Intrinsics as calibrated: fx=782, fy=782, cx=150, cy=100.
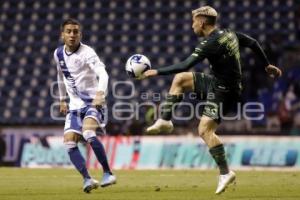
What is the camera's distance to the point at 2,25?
23.5 meters

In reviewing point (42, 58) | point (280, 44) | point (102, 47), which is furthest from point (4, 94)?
point (280, 44)

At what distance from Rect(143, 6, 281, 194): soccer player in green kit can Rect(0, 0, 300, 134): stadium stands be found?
10.5 m

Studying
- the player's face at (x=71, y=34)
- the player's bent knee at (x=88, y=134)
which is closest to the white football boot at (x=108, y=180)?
the player's bent knee at (x=88, y=134)

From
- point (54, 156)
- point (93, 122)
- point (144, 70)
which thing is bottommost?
point (54, 156)

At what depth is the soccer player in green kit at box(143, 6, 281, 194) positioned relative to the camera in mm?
8953

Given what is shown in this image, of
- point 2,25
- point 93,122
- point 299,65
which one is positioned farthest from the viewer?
point 2,25

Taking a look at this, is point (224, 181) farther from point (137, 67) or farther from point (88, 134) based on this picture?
point (88, 134)

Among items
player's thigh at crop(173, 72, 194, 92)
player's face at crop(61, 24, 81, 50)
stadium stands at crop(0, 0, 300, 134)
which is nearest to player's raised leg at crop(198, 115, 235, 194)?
player's thigh at crop(173, 72, 194, 92)

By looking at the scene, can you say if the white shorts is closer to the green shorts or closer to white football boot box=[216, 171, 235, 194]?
the green shorts

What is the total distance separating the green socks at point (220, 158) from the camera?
355 inches

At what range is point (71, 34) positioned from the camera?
970 cm

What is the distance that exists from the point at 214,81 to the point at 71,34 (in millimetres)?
1879

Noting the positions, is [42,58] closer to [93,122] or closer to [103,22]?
[103,22]

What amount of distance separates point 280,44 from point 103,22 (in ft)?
18.1
